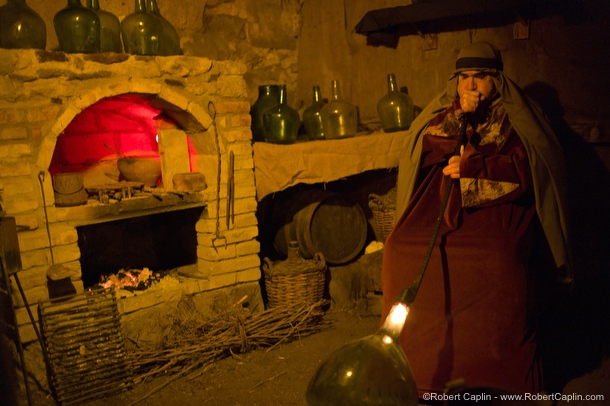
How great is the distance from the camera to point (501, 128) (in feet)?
10.3

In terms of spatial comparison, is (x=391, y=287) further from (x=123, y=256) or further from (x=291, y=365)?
(x=123, y=256)

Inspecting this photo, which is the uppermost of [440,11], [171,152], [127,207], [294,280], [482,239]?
[440,11]

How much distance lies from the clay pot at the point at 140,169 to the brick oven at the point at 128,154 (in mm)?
70

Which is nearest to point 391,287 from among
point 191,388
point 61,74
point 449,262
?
point 449,262

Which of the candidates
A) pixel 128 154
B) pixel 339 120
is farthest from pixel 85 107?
pixel 339 120

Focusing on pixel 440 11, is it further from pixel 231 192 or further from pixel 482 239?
pixel 482 239

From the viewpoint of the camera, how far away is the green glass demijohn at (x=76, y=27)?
11.3 ft

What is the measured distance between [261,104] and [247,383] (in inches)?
86.1

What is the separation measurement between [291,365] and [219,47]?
268cm

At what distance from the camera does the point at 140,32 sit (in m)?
3.72

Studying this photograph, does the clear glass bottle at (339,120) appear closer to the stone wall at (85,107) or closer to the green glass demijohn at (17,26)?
the stone wall at (85,107)

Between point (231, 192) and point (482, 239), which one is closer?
point (482, 239)

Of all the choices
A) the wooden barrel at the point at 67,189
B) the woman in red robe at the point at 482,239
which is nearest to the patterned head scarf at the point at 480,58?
the woman in red robe at the point at 482,239

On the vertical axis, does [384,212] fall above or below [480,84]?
below
